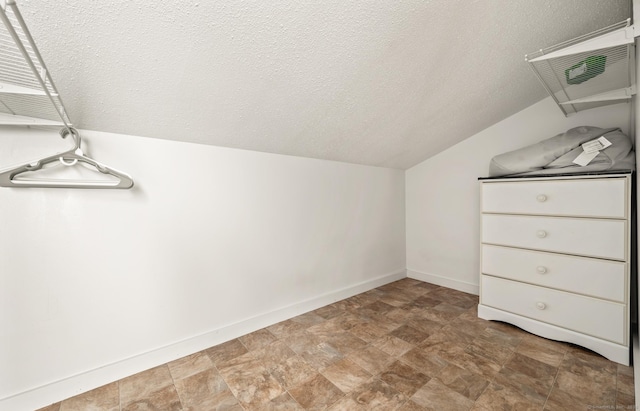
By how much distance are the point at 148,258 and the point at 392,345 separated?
1659 mm

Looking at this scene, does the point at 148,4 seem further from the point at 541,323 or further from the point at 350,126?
the point at 541,323

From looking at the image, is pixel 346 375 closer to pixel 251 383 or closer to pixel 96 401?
pixel 251 383

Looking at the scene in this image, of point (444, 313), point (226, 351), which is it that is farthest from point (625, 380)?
point (226, 351)

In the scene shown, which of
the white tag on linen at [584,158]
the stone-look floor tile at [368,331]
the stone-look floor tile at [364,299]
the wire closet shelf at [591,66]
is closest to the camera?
the wire closet shelf at [591,66]

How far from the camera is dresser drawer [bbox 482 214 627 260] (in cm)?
147

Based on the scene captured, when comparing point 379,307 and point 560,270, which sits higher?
point 560,270

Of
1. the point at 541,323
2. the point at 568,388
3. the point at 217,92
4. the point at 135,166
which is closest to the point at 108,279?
the point at 135,166

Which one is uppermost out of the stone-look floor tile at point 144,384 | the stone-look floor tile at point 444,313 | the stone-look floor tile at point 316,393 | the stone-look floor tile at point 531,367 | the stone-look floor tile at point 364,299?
the stone-look floor tile at point 144,384

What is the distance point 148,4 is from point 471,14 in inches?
55.4

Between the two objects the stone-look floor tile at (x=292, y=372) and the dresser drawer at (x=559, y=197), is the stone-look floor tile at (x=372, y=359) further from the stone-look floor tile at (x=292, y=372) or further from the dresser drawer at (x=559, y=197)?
the dresser drawer at (x=559, y=197)

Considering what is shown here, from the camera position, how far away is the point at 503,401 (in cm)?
122

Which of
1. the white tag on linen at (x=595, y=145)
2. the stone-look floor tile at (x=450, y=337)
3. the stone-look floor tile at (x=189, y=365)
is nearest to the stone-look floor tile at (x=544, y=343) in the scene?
the stone-look floor tile at (x=450, y=337)

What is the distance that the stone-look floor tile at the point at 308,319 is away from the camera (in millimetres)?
2006

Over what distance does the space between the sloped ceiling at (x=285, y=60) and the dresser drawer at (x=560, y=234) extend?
986 millimetres
